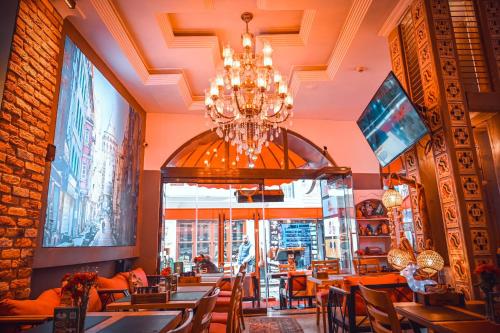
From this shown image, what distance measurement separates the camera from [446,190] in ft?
10.1

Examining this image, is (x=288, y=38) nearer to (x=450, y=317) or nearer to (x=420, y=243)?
(x=420, y=243)

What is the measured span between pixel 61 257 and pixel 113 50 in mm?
2709

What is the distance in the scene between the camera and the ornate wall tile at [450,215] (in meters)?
2.95

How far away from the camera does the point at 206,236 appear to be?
7160 millimetres

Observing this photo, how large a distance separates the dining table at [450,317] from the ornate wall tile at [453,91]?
71.0 inches

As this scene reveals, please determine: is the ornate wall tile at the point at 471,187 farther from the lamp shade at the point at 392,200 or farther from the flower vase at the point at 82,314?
the flower vase at the point at 82,314

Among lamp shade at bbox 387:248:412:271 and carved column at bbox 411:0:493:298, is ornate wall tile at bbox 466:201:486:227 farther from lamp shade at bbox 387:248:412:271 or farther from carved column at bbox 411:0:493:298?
lamp shade at bbox 387:248:412:271

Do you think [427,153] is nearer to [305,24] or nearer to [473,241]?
[473,241]

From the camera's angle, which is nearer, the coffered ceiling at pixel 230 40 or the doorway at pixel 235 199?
the coffered ceiling at pixel 230 40

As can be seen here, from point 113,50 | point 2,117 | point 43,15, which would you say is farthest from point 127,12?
point 2,117

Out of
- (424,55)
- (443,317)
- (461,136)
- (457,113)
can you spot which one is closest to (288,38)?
(424,55)

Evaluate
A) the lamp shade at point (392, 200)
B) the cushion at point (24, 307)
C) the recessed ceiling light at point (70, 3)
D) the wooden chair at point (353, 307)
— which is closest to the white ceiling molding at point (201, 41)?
the recessed ceiling light at point (70, 3)

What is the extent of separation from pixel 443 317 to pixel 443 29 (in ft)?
8.93

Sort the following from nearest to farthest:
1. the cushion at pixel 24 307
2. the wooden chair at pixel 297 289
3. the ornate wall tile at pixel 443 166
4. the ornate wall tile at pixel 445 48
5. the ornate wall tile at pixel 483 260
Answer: the cushion at pixel 24 307 < the ornate wall tile at pixel 483 260 < the ornate wall tile at pixel 443 166 < the ornate wall tile at pixel 445 48 < the wooden chair at pixel 297 289
